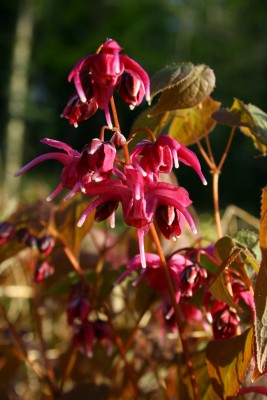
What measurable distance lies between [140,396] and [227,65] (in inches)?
293

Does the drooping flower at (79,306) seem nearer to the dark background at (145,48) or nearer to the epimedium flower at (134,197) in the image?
the epimedium flower at (134,197)

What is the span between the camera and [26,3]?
21.9 ft

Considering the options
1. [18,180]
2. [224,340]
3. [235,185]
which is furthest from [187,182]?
[224,340]

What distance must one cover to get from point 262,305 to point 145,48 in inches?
303

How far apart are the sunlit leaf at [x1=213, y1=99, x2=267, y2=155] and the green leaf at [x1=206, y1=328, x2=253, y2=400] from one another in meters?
0.13

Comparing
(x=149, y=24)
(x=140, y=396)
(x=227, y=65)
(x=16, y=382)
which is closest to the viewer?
(x=140, y=396)

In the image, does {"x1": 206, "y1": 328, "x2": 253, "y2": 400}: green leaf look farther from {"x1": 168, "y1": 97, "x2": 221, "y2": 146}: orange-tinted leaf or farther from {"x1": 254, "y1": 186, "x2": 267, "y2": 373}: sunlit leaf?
{"x1": 168, "y1": 97, "x2": 221, "y2": 146}: orange-tinted leaf

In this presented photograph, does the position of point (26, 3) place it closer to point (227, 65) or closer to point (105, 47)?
point (227, 65)

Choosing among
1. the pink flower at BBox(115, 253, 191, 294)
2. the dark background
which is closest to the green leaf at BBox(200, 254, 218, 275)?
the pink flower at BBox(115, 253, 191, 294)

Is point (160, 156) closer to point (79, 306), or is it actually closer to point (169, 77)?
point (169, 77)

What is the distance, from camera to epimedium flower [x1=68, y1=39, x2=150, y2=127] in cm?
35

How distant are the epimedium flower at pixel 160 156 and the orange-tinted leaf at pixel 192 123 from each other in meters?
0.17

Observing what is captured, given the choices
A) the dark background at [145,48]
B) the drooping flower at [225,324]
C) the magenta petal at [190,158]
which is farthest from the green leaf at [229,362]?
the dark background at [145,48]

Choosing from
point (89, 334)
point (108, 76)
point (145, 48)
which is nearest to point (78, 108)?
point (108, 76)
